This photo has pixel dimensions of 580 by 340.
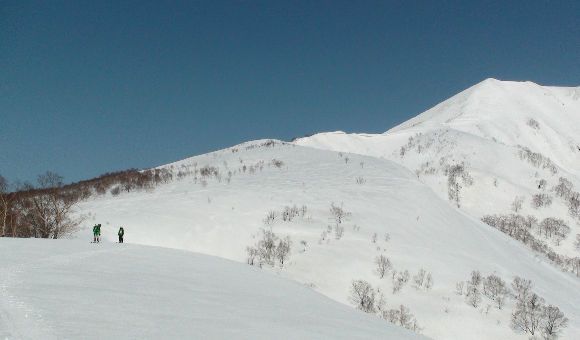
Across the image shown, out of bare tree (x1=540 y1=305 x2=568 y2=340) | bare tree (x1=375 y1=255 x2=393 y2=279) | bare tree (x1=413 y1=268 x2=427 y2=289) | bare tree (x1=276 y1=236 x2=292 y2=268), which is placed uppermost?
bare tree (x1=276 y1=236 x2=292 y2=268)

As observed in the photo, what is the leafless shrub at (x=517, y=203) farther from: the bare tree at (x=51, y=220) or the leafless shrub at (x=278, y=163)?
the bare tree at (x=51, y=220)

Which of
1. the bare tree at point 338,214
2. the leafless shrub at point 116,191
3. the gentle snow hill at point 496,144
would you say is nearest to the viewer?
the bare tree at point 338,214

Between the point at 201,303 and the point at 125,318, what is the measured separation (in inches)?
63.5

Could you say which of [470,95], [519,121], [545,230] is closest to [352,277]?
[545,230]

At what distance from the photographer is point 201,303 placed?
5723 millimetres

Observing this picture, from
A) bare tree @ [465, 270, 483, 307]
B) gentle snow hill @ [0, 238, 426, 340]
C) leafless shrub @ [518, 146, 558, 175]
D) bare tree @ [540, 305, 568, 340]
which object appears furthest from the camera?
leafless shrub @ [518, 146, 558, 175]

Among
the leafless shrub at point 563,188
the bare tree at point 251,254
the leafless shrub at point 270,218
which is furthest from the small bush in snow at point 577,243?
the bare tree at point 251,254

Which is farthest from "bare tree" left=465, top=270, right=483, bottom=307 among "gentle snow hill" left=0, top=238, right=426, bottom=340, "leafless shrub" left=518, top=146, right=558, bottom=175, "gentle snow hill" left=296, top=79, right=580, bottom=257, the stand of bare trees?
"leafless shrub" left=518, top=146, right=558, bottom=175

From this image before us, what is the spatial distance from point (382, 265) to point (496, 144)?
214 ft

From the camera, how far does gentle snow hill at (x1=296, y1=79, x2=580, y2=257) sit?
170 ft

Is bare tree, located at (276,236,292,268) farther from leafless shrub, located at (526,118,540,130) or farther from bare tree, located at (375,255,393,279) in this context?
leafless shrub, located at (526,118,540,130)

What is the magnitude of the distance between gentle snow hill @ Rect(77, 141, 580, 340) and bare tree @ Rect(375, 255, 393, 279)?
32 centimetres

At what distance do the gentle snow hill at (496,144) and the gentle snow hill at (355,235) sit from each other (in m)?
27.8

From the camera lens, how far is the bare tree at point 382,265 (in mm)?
16266
